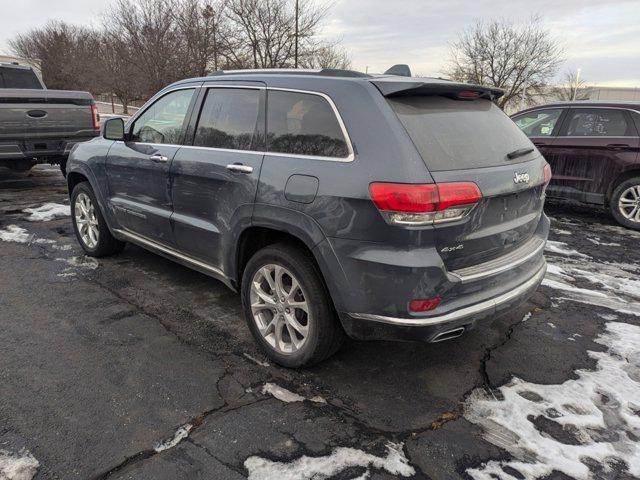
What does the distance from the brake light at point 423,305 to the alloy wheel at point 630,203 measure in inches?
220

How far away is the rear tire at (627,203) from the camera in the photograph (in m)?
6.53

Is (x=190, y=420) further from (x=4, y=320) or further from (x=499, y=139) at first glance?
(x=499, y=139)

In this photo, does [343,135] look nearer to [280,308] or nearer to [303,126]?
[303,126]

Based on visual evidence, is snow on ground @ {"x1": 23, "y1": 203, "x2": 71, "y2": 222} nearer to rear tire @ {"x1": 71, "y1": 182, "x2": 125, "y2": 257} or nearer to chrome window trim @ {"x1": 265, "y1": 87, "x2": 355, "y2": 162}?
rear tire @ {"x1": 71, "y1": 182, "x2": 125, "y2": 257}

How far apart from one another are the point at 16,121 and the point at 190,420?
6919 mm

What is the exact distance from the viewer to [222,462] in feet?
7.35

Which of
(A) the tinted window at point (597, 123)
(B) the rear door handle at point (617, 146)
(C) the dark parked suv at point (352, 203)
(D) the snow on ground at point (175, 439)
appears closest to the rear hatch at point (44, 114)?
(C) the dark parked suv at point (352, 203)

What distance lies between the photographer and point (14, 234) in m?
5.77

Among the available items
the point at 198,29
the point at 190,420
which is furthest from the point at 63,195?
the point at 198,29

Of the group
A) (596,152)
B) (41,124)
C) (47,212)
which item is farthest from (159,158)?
(596,152)

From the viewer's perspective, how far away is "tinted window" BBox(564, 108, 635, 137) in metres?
6.65

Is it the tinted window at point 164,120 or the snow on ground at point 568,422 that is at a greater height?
the tinted window at point 164,120

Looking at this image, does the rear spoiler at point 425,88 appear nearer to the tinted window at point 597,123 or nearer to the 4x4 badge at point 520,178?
the 4x4 badge at point 520,178

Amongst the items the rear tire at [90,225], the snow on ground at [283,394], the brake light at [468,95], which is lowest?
the snow on ground at [283,394]
